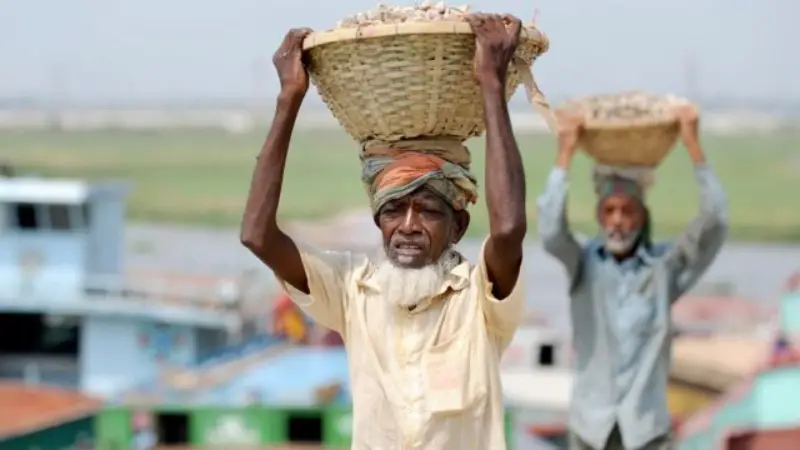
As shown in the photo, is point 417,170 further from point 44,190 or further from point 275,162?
point 44,190

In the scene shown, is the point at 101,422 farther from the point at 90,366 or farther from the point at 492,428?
the point at 492,428

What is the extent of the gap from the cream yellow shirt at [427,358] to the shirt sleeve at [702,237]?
1702 mm

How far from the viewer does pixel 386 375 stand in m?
2.15

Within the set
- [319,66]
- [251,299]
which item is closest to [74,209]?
[251,299]

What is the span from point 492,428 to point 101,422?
5.58 metres

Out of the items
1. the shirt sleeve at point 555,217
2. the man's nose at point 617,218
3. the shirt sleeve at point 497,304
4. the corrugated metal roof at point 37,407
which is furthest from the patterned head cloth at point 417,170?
the corrugated metal roof at point 37,407

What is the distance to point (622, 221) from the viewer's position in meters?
3.91

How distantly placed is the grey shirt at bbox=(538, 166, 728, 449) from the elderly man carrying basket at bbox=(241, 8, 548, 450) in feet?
5.62

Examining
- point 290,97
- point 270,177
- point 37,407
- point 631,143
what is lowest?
point 37,407

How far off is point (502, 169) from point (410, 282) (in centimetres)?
25

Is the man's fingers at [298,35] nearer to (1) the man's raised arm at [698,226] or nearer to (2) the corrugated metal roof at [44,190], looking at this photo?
(1) the man's raised arm at [698,226]

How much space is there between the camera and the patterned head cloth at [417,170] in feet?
6.98

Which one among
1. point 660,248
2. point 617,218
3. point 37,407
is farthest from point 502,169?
point 37,407

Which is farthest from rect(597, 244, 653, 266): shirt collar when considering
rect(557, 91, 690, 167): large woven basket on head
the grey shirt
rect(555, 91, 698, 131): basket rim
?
rect(555, 91, 698, 131): basket rim
